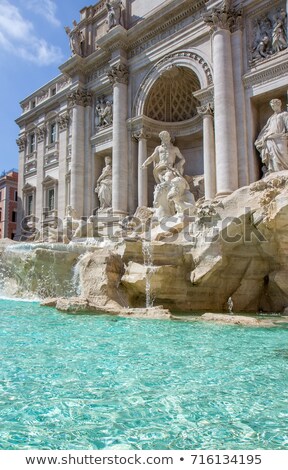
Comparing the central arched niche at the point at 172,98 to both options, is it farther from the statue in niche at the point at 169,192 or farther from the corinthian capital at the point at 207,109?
the statue in niche at the point at 169,192

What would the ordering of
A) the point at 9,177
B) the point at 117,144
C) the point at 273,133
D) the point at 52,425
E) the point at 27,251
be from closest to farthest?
1. the point at 52,425
2. the point at 27,251
3. the point at 273,133
4. the point at 117,144
5. the point at 9,177

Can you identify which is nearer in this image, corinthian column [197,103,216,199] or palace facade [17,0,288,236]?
palace facade [17,0,288,236]

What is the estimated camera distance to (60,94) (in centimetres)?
2525

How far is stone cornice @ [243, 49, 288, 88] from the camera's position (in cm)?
1375

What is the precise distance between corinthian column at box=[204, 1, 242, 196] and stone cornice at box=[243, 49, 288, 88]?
2.18 ft

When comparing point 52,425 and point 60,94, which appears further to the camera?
Result: point 60,94

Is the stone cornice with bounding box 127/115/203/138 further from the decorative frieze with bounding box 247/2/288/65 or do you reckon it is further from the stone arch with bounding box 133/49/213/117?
the decorative frieze with bounding box 247/2/288/65

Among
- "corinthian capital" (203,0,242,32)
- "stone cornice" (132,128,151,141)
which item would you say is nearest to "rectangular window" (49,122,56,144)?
"stone cornice" (132,128,151,141)

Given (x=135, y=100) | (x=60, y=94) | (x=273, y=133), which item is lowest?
(x=273, y=133)

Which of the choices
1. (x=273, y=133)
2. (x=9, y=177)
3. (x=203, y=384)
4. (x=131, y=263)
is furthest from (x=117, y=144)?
(x=9, y=177)

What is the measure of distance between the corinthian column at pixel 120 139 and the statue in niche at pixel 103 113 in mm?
1201

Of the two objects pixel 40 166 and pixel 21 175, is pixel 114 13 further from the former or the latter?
pixel 21 175

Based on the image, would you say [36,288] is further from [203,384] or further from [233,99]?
[233,99]
